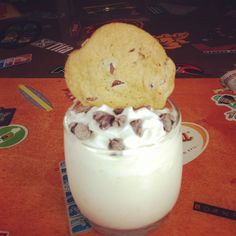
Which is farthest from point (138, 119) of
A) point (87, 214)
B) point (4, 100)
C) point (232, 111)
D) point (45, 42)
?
point (45, 42)

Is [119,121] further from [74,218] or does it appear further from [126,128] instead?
[74,218]

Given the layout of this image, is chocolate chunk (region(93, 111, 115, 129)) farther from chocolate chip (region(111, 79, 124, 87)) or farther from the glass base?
the glass base

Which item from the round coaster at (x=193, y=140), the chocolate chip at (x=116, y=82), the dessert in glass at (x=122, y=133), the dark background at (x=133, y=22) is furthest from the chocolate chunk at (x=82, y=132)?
the dark background at (x=133, y=22)

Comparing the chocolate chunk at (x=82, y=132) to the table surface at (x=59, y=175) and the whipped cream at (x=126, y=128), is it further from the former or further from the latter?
the table surface at (x=59, y=175)

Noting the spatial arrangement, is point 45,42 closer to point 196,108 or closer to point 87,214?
point 196,108

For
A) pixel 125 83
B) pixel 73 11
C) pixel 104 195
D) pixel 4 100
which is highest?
pixel 125 83

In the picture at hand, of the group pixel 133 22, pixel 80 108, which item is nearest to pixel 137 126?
pixel 80 108

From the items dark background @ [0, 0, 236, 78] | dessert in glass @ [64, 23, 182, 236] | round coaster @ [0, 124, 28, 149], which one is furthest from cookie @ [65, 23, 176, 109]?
dark background @ [0, 0, 236, 78]
